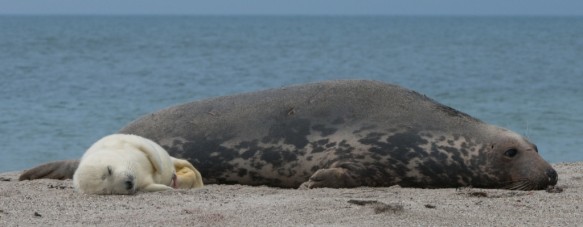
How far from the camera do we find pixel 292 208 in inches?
224

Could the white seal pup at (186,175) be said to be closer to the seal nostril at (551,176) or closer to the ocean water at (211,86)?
the seal nostril at (551,176)

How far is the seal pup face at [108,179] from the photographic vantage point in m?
6.21

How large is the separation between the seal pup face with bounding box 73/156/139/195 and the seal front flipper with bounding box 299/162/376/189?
3.80 ft

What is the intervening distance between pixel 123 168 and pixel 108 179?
10 cm

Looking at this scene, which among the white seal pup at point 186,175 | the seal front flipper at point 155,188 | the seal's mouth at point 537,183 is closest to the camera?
the seal front flipper at point 155,188

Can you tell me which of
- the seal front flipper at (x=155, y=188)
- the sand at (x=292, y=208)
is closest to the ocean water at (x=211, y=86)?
the seal front flipper at (x=155, y=188)

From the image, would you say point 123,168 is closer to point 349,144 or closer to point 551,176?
point 349,144

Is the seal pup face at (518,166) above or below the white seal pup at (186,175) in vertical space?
above

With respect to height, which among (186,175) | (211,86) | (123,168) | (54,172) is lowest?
(211,86)

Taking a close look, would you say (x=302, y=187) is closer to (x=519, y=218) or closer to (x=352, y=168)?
(x=352, y=168)

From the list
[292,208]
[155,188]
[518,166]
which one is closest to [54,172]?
[155,188]

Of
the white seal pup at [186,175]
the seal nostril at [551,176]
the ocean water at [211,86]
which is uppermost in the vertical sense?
the seal nostril at [551,176]

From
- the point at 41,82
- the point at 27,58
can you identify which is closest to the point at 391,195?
the point at 41,82

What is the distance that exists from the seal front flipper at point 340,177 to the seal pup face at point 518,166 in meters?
0.83
